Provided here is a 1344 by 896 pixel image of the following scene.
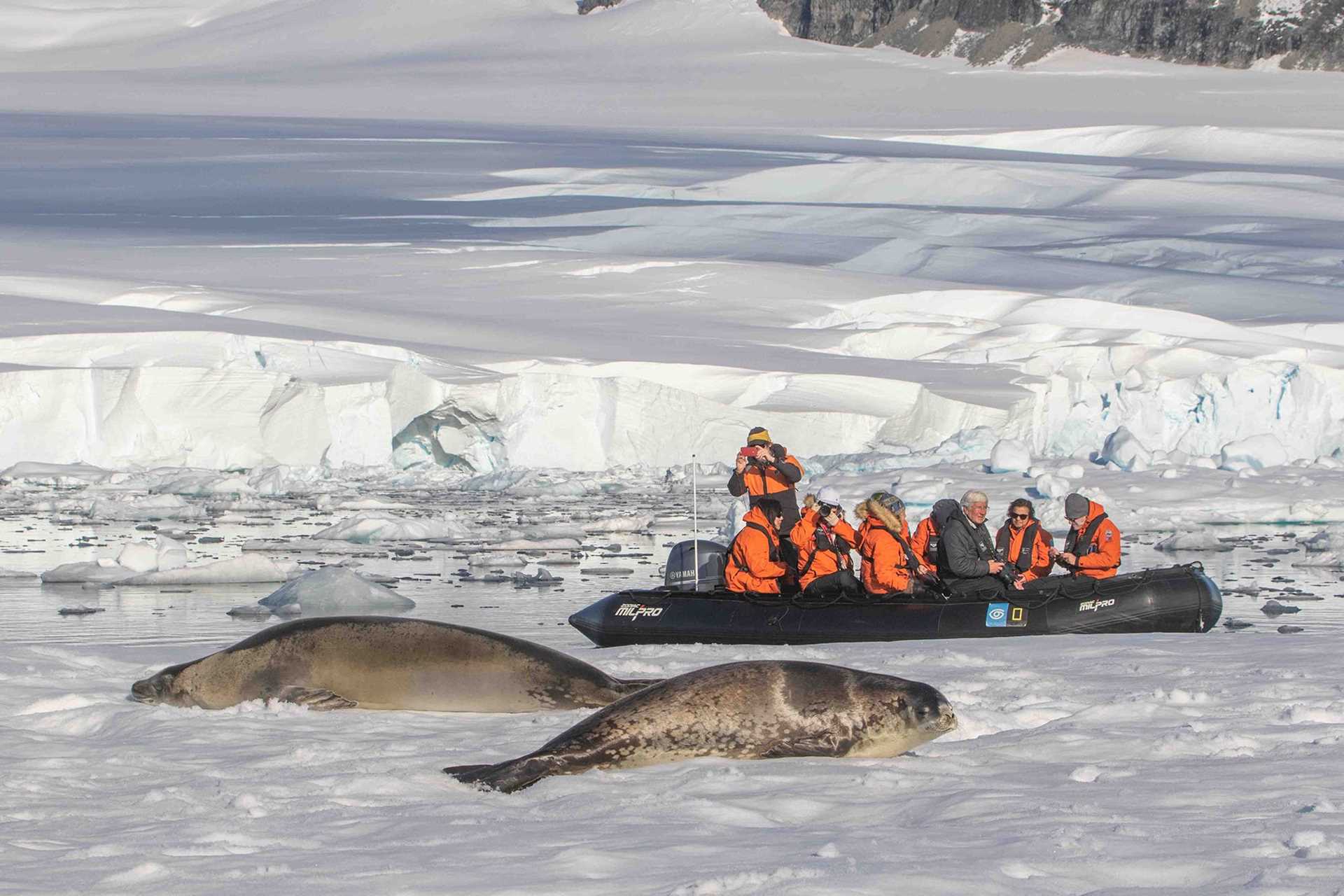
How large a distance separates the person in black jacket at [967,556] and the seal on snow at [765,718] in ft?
9.54

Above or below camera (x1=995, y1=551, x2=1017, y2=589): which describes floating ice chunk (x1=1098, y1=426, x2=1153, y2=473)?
below

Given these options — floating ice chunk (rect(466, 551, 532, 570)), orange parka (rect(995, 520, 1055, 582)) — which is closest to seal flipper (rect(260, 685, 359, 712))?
orange parka (rect(995, 520, 1055, 582))

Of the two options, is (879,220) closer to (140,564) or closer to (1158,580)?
(140,564)

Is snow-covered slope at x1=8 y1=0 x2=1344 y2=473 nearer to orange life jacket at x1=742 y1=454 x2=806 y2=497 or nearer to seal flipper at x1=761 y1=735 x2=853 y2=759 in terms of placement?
orange life jacket at x1=742 y1=454 x2=806 y2=497

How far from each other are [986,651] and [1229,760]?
6.80 ft

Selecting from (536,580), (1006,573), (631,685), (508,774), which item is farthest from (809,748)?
(536,580)

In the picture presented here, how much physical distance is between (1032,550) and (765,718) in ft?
11.5

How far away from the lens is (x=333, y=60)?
6900 centimetres

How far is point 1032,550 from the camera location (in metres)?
6.59

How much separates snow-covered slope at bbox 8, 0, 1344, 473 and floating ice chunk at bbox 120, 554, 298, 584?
22.7 feet

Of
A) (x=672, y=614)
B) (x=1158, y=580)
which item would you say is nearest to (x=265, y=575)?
(x=672, y=614)

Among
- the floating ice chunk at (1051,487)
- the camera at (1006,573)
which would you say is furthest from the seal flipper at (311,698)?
the floating ice chunk at (1051,487)

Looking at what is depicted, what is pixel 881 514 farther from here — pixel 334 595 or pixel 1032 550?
pixel 334 595

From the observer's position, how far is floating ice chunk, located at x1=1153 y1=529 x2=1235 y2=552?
36.0ft
